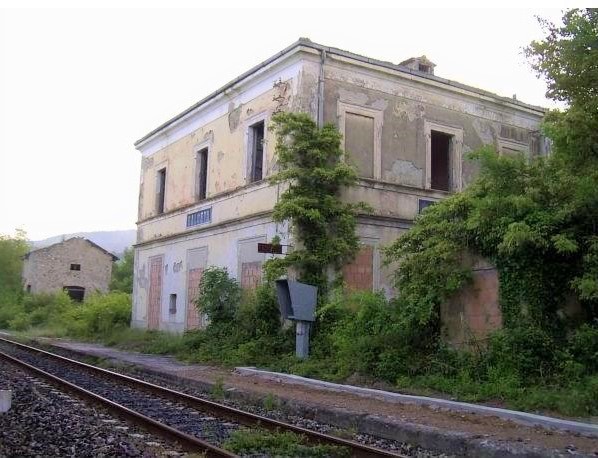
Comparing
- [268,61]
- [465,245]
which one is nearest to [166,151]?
[268,61]

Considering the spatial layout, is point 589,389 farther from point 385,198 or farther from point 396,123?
point 396,123

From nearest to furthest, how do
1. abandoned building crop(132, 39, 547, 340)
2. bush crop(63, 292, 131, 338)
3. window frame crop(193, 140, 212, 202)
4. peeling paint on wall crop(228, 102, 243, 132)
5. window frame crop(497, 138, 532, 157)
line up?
abandoned building crop(132, 39, 547, 340), peeling paint on wall crop(228, 102, 243, 132), window frame crop(497, 138, 532, 157), window frame crop(193, 140, 212, 202), bush crop(63, 292, 131, 338)

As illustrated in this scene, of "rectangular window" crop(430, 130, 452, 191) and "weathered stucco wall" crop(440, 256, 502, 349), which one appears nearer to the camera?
"weathered stucco wall" crop(440, 256, 502, 349)

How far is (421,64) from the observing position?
21.4m

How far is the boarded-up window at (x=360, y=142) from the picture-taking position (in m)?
18.2

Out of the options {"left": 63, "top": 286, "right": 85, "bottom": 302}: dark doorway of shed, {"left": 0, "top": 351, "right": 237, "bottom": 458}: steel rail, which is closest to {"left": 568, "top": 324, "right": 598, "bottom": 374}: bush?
{"left": 0, "top": 351, "right": 237, "bottom": 458}: steel rail

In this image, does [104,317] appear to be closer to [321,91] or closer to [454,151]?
[321,91]

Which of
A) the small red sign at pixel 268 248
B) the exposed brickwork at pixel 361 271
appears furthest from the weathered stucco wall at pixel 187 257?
the exposed brickwork at pixel 361 271

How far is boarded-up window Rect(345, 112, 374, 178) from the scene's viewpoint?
59.8ft

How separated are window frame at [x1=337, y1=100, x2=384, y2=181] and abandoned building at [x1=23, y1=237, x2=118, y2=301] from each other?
127 feet

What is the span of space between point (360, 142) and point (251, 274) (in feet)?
16.3

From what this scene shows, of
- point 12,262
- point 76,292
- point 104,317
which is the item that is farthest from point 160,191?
point 12,262

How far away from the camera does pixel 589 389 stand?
29.4 feet

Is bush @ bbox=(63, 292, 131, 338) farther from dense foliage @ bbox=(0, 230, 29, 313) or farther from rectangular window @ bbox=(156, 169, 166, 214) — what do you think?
dense foliage @ bbox=(0, 230, 29, 313)
